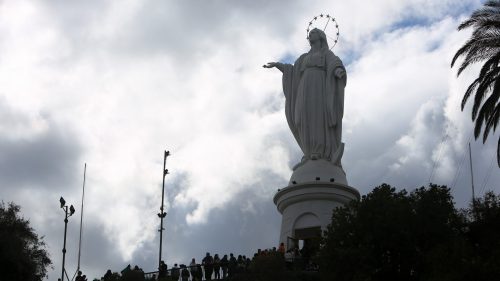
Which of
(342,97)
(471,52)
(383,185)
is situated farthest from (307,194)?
(471,52)

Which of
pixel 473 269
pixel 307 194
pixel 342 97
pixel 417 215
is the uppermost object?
pixel 342 97

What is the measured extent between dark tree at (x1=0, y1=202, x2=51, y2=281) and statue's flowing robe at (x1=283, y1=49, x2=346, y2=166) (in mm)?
14801

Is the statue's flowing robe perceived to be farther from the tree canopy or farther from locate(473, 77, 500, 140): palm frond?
locate(473, 77, 500, 140): palm frond

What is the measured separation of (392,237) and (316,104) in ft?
56.6

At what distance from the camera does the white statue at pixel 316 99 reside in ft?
176

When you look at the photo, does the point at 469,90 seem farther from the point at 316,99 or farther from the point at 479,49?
the point at 316,99

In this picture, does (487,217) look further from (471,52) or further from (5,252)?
(5,252)

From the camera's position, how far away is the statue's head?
55.8 meters

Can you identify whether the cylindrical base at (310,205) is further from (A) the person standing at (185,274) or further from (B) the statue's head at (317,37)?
(B) the statue's head at (317,37)

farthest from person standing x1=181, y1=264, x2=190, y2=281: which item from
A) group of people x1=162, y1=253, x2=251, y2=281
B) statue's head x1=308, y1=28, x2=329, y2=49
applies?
statue's head x1=308, y1=28, x2=329, y2=49

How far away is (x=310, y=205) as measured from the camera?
166 ft

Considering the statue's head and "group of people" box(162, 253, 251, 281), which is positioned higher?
the statue's head

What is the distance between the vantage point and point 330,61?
55000 mm

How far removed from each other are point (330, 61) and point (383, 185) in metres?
15.6
